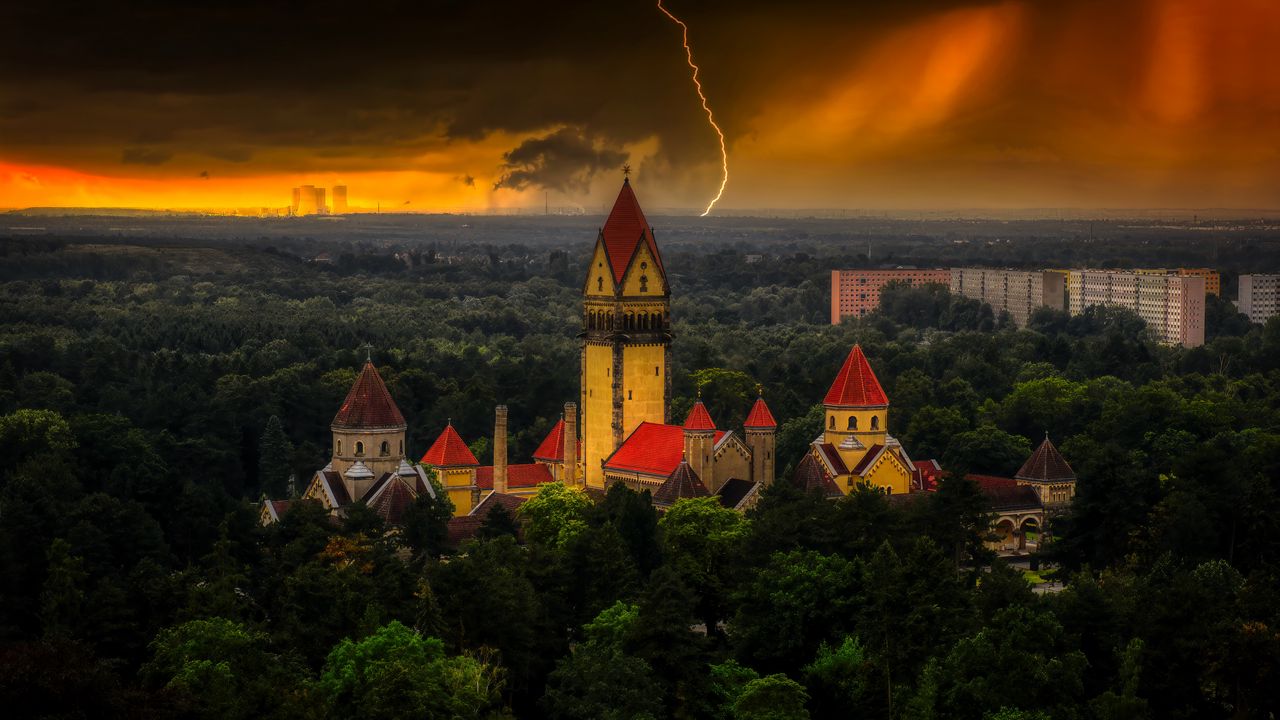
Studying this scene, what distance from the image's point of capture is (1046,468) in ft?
303

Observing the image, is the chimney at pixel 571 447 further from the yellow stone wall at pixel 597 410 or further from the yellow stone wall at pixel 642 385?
the yellow stone wall at pixel 642 385

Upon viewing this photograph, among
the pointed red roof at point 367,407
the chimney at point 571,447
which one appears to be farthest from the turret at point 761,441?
the pointed red roof at point 367,407

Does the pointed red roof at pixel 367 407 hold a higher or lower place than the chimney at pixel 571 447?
higher

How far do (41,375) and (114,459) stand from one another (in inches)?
1365

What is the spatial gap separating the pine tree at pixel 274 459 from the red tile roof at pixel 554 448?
16213mm

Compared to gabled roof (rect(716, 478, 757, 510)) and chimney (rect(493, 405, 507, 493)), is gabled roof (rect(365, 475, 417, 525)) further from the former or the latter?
gabled roof (rect(716, 478, 757, 510))

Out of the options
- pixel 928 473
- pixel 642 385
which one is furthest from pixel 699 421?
pixel 928 473

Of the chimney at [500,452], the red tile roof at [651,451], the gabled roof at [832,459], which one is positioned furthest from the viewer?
the chimney at [500,452]

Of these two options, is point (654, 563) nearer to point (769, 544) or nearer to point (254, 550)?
point (769, 544)

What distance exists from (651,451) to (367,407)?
42.6 ft

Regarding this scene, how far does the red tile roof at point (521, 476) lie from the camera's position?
90.2 m

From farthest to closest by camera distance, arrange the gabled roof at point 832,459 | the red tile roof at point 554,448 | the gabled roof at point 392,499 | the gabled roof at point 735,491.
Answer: the red tile roof at point 554,448 → the gabled roof at point 832,459 → the gabled roof at point 735,491 → the gabled roof at point 392,499

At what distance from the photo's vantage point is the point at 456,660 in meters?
58.8

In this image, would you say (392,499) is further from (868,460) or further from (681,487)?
(868,460)
